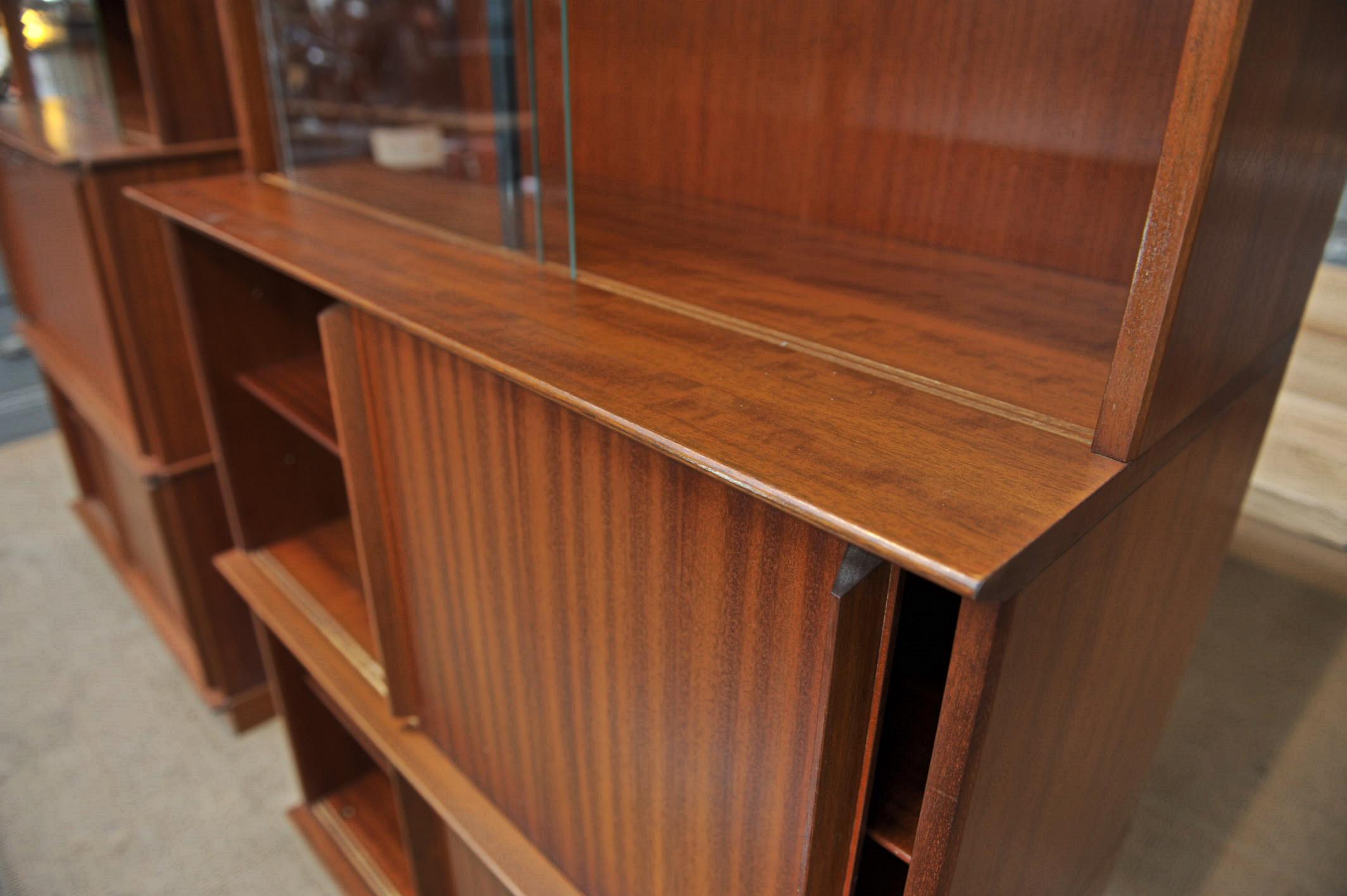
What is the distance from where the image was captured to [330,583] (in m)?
1.19

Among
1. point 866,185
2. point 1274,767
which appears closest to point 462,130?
point 866,185

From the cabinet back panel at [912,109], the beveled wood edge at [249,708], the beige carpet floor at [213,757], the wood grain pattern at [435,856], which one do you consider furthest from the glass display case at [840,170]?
the beveled wood edge at [249,708]

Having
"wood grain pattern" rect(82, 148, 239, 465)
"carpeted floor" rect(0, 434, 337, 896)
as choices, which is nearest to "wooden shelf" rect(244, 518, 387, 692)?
"wood grain pattern" rect(82, 148, 239, 465)

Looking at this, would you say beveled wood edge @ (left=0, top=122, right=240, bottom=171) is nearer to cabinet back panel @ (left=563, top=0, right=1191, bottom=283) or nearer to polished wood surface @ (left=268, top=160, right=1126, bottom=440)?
polished wood surface @ (left=268, top=160, right=1126, bottom=440)

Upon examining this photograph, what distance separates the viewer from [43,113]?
1757mm

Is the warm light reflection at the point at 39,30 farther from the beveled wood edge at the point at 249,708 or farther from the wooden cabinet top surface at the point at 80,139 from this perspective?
the beveled wood edge at the point at 249,708

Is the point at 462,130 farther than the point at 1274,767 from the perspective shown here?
Yes

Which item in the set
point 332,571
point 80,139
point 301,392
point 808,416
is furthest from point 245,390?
point 808,416

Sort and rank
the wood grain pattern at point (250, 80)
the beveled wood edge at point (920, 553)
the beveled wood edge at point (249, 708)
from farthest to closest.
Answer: the beveled wood edge at point (249, 708), the wood grain pattern at point (250, 80), the beveled wood edge at point (920, 553)

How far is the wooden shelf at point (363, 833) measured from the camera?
123 cm

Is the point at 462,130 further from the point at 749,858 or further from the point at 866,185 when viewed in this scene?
the point at 749,858

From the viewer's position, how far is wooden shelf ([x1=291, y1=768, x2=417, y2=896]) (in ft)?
4.04

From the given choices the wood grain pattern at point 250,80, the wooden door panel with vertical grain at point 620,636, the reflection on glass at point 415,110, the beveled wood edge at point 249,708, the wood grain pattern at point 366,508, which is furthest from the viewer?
the beveled wood edge at point 249,708

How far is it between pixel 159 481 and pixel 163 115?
569 millimetres
